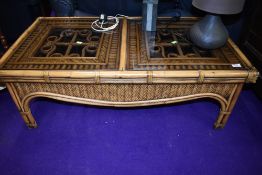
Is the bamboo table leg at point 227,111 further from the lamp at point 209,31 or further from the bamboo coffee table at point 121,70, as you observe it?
the lamp at point 209,31

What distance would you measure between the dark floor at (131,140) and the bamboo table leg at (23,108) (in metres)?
0.06

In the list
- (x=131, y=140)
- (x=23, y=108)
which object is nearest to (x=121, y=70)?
(x=131, y=140)

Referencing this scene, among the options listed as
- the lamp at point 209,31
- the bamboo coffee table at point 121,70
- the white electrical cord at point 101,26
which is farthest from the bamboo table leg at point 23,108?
the lamp at point 209,31

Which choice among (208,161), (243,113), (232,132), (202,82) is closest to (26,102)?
(202,82)

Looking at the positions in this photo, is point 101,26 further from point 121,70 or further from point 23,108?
point 23,108

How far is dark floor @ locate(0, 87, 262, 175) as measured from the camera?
104cm

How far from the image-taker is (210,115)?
4.37 ft

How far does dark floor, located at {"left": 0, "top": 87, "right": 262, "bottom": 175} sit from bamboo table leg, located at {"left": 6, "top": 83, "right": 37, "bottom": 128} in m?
0.06

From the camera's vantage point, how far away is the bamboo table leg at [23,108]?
3.38 feet

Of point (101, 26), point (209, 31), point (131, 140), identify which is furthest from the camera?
point (101, 26)

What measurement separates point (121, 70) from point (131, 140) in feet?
1.50

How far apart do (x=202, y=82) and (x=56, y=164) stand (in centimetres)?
85

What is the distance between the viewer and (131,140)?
3.85 feet

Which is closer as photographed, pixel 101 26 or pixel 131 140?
pixel 131 140
